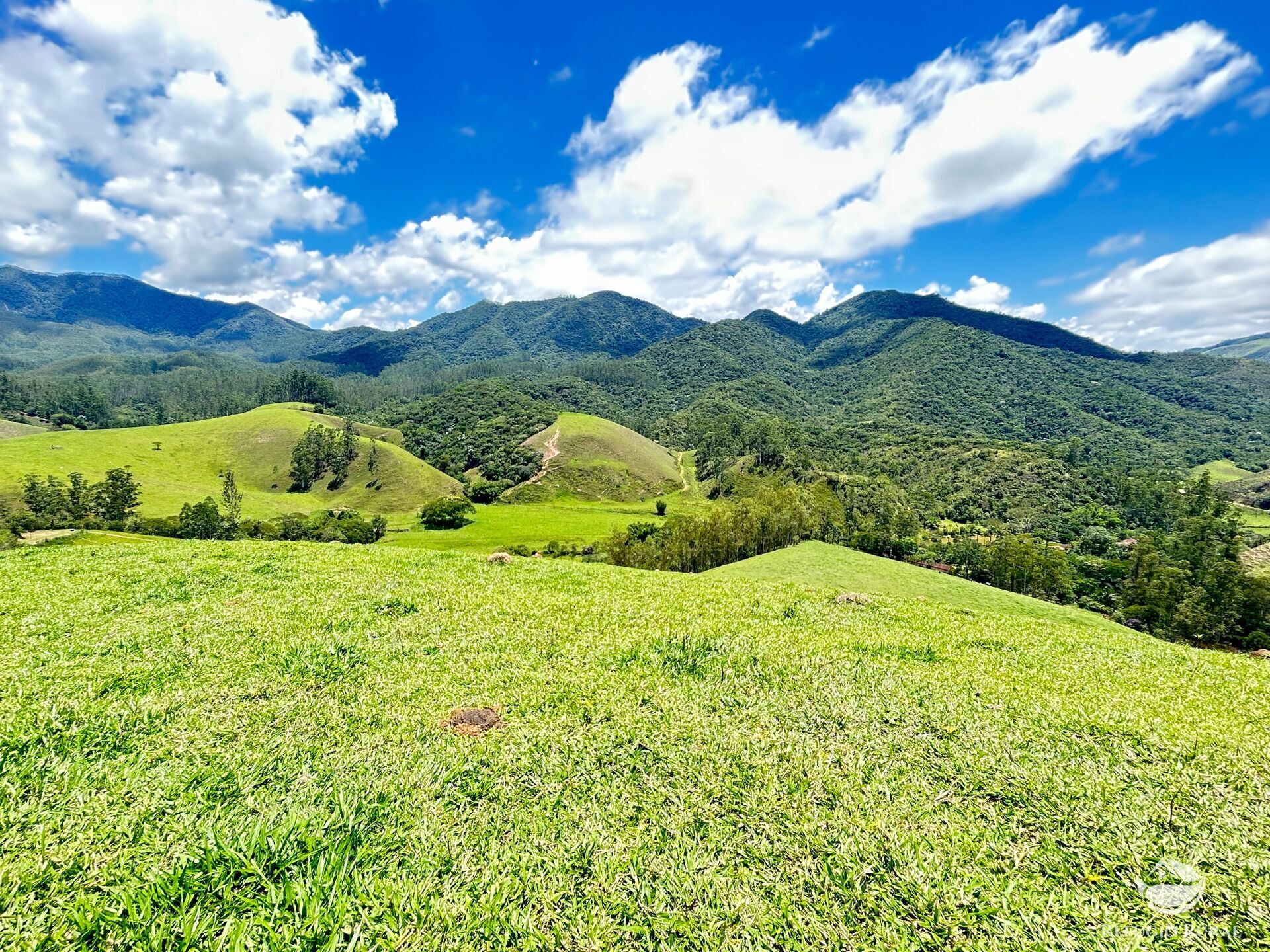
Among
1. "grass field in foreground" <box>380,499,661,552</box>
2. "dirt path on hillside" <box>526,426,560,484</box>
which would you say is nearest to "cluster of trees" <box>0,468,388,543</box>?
"grass field in foreground" <box>380,499,661,552</box>

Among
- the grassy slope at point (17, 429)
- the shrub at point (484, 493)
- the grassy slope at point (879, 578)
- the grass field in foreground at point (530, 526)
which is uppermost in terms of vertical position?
the grassy slope at point (17, 429)

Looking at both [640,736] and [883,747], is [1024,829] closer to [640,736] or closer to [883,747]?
[883,747]

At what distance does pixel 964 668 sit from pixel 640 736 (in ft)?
23.6

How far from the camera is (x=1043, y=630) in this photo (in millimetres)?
13438

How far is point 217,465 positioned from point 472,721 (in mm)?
173871

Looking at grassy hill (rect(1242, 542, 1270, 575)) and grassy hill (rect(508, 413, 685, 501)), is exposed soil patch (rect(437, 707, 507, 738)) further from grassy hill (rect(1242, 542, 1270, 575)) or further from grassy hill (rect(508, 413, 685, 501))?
grassy hill (rect(508, 413, 685, 501))

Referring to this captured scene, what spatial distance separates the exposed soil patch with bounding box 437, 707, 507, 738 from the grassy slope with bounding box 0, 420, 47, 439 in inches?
9524

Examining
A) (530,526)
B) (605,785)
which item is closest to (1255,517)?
(530,526)

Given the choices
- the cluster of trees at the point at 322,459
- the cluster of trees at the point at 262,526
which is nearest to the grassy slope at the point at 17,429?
the cluster of trees at the point at 322,459

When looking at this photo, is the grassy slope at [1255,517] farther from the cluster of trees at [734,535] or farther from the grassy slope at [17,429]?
the grassy slope at [17,429]

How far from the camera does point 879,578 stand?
107ft

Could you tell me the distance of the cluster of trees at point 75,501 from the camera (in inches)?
3169

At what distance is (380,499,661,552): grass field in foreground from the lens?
3836 inches

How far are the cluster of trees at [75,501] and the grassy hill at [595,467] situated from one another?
8093cm
